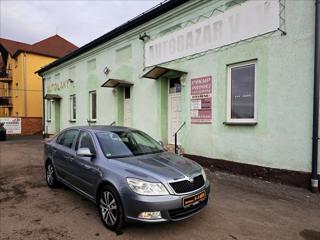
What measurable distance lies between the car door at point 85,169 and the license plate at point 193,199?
138cm

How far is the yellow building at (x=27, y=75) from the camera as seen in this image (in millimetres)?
24584

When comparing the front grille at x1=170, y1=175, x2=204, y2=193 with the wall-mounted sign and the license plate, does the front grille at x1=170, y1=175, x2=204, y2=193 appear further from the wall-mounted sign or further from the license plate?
the wall-mounted sign

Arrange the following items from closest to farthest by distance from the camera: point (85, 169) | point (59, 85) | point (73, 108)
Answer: point (85, 169) < point (73, 108) < point (59, 85)

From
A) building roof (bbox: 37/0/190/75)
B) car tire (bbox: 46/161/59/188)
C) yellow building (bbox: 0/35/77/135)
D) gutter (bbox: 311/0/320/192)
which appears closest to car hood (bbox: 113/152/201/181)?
car tire (bbox: 46/161/59/188)

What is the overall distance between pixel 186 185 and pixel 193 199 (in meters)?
0.22

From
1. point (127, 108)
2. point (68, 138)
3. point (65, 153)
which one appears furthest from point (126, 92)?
point (65, 153)

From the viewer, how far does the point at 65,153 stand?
4.95 metres

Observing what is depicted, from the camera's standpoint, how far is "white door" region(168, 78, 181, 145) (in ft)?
30.0

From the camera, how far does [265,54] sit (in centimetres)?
624

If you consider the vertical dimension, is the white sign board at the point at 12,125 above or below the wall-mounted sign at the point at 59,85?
below

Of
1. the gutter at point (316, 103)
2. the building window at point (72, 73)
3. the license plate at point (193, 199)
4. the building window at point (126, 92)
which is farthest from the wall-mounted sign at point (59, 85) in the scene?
the license plate at point (193, 199)

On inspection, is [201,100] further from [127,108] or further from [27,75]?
[27,75]

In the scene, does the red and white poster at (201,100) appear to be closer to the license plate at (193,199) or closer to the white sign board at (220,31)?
the white sign board at (220,31)

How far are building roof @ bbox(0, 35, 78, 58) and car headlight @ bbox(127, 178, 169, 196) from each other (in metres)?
25.9
